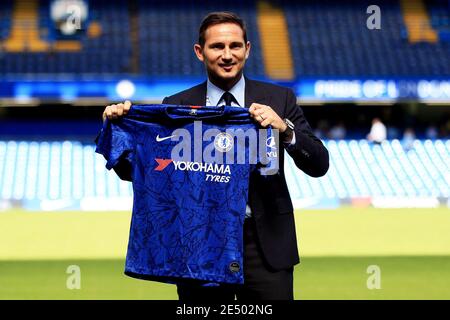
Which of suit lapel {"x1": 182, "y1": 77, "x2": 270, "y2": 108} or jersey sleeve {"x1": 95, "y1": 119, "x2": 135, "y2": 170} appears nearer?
suit lapel {"x1": 182, "y1": 77, "x2": 270, "y2": 108}

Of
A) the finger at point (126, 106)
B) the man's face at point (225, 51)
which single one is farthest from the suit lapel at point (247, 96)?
the finger at point (126, 106)

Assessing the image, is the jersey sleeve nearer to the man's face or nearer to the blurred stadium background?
the man's face

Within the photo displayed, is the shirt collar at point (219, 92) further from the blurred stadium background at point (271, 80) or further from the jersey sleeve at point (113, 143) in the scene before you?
the blurred stadium background at point (271, 80)

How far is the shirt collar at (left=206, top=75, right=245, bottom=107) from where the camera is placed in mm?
4320

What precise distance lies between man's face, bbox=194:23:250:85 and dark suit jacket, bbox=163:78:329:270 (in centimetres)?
17

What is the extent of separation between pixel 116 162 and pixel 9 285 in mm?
6405

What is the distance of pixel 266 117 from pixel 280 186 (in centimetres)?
30

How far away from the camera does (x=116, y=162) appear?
4.45 meters

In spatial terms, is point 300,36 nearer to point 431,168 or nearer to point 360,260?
point 431,168

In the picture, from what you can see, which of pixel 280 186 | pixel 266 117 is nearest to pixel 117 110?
pixel 266 117

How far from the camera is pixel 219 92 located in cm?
434

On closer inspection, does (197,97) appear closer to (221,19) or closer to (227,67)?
(227,67)

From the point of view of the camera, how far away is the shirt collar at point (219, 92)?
432 centimetres

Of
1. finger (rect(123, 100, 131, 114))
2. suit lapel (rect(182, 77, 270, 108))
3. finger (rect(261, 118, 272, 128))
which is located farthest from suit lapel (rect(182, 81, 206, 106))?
finger (rect(261, 118, 272, 128))
